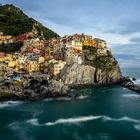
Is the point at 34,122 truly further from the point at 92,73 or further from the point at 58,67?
the point at 92,73

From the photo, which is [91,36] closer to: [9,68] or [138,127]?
[9,68]

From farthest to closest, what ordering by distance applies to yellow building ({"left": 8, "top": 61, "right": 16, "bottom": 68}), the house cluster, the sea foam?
the house cluster
yellow building ({"left": 8, "top": 61, "right": 16, "bottom": 68})
the sea foam

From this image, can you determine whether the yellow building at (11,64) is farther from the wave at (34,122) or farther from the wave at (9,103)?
the wave at (34,122)

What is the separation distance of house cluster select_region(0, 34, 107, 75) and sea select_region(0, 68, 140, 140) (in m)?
22.7

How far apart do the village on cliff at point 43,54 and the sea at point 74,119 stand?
2166 centimetres

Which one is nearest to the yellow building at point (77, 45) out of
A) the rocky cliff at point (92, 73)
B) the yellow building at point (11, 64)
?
the rocky cliff at point (92, 73)

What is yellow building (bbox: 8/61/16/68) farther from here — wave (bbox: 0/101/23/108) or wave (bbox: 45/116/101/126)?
wave (bbox: 45/116/101/126)

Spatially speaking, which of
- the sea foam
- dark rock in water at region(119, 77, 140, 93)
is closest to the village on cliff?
dark rock in water at region(119, 77, 140, 93)

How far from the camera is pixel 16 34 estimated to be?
128 metres

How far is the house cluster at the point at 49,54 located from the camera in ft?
317

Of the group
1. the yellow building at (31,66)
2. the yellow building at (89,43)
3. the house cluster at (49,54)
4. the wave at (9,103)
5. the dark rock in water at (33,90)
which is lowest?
the wave at (9,103)

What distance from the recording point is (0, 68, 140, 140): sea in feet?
152

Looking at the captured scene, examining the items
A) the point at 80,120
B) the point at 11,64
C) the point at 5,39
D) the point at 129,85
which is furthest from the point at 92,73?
the point at 80,120

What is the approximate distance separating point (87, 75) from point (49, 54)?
56.0 ft
